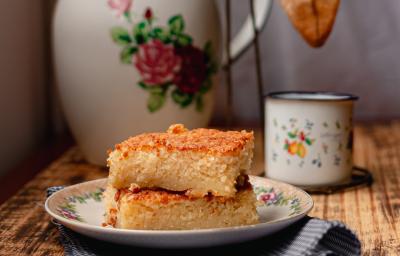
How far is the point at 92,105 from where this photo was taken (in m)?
1.14

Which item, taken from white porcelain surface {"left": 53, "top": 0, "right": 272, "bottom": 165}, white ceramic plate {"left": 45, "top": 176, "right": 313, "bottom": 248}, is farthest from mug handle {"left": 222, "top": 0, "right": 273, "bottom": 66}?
white ceramic plate {"left": 45, "top": 176, "right": 313, "bottom": 248}

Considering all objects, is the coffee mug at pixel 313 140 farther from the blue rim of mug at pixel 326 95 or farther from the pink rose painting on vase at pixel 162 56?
the pink rose painting on vase at pixel 162 56

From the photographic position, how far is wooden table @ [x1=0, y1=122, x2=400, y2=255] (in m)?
0.76

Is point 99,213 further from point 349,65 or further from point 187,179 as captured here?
point 349,65

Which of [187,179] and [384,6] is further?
[384,6]

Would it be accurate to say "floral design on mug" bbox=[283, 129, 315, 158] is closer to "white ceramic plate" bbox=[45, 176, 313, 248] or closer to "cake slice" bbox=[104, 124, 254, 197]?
"white ceramic plate" bbox=[45, 176, 313, 248]

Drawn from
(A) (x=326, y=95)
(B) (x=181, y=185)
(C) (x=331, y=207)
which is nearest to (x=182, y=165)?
(B) (x=181, y=185)

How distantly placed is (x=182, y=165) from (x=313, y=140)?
360 millimetres

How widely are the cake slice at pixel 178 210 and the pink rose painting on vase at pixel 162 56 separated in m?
0.42

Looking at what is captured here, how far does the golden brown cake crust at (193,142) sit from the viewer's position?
702 mm

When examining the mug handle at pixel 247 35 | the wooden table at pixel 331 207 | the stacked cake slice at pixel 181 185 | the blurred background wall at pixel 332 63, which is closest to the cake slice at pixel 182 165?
the stacked cake slice at pixel 181 185

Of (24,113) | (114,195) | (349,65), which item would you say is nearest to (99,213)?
(114,195)

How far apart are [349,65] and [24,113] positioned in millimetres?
739

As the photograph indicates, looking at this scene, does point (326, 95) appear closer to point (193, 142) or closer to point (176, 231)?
point (193, 142)
